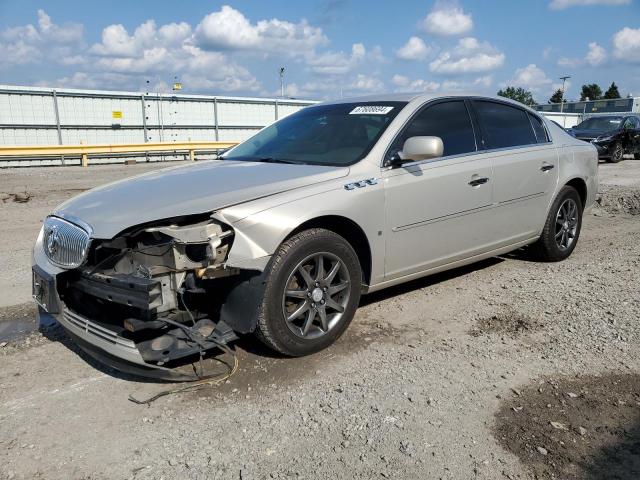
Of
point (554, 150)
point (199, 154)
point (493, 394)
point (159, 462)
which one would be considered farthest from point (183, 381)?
point (199, 154)

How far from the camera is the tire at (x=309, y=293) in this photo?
3291 mm

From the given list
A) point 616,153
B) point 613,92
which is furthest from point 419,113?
point 613,92

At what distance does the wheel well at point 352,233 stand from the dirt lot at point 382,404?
523 millimetres

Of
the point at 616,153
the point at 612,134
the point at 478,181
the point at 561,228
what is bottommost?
the point at 561,228

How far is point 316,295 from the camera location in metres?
3.55

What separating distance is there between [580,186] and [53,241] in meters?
5.25

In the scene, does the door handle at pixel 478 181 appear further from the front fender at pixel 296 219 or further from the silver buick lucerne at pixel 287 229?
the front fender at pixel 296 219

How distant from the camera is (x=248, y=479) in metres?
2.40

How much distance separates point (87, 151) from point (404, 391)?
19480 mm

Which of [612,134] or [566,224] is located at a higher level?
[612,134]

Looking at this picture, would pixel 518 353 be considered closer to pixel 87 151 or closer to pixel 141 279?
pixel 141 279

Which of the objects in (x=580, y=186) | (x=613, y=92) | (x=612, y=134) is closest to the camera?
(x=580, y=186)

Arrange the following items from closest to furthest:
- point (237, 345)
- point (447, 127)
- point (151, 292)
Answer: point (151, 292), point (237, 345), point (447, 127)

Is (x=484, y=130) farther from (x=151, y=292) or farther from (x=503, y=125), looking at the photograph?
(x=151, y=292)
